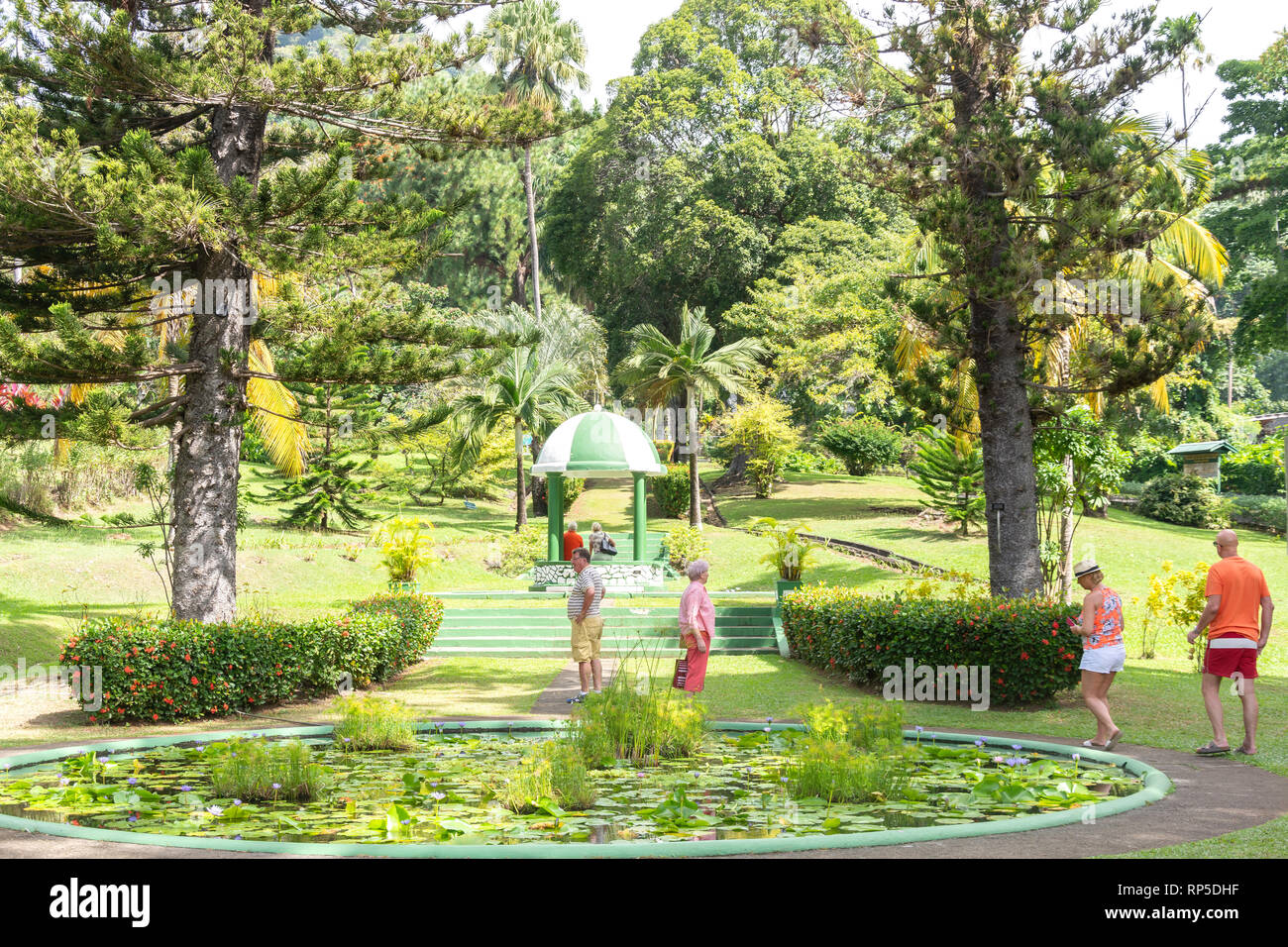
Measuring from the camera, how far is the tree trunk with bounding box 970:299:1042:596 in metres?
13.5

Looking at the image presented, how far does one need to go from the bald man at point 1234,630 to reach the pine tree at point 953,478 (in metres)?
16.9

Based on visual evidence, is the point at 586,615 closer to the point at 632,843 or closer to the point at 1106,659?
the point at 1106,659

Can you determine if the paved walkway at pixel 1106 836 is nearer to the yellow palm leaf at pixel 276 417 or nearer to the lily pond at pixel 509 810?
the lily pond at pixel 509 810

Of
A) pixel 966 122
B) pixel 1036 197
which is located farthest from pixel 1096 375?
pixel 966 122

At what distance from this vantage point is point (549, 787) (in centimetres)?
689

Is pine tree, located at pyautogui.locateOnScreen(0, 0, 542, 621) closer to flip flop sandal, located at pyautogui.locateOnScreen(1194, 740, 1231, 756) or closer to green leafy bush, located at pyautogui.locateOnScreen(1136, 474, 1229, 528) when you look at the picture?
flip flop sandal, located at pyautogui.locateOnScreen(1194, 740, 1231, 756)

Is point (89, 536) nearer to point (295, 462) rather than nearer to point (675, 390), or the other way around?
point (295, 462)

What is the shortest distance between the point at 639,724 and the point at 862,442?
32.0 m

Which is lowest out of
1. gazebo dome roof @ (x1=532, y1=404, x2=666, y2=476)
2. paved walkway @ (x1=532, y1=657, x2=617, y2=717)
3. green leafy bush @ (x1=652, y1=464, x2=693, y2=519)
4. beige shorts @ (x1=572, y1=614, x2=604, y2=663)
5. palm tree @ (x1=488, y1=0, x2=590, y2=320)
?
paved walkway @ (x1=532, y1=657, x2=617, y2=717)

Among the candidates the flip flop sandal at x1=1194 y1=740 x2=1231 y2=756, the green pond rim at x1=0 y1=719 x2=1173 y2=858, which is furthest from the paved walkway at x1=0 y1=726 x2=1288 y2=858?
the flip flop sandal at x1=1194 y1=740 x2=1231 y2=756

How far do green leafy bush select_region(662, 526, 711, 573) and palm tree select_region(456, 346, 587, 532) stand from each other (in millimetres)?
6013

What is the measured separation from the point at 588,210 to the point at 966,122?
99.4 ft

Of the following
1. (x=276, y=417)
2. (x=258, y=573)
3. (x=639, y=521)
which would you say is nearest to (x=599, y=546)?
(x=639, y=521)

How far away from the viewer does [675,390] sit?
102 ft
